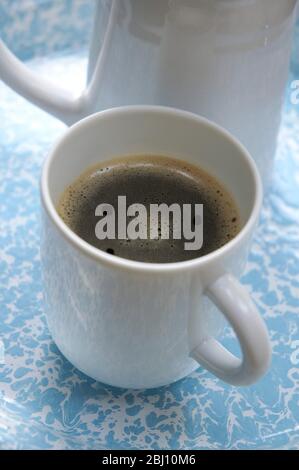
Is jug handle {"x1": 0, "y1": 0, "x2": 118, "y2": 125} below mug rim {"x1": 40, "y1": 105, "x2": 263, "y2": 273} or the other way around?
the other way around

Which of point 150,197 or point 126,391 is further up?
point 150,197

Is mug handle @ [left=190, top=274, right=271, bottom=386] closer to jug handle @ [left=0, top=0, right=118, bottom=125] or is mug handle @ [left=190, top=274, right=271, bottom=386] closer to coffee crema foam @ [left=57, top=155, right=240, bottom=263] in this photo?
coffee crema foam @ [left=57, top=155, right=240, bottom=263]

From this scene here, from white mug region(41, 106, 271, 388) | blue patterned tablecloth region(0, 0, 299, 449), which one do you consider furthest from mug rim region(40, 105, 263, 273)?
blue patterned tablecloth region(0, 0, 299, 449)

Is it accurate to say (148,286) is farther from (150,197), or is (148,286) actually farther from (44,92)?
(44,92)

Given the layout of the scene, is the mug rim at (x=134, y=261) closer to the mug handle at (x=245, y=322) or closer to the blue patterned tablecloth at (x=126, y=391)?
the mug handle at (x=245, y=322)

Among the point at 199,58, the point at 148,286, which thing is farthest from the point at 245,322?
the point at 199,58

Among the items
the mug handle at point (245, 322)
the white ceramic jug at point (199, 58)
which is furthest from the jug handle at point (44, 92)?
the mug handle at point (245, 322)
